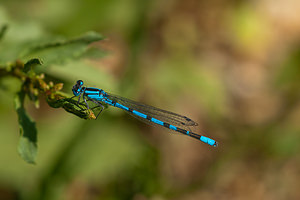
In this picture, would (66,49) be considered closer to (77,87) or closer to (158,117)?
(77,87)

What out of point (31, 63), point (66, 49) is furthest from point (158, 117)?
point (31, 63)

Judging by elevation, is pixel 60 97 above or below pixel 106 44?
below

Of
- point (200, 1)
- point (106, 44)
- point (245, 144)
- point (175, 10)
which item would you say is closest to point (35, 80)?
point (245, 144)

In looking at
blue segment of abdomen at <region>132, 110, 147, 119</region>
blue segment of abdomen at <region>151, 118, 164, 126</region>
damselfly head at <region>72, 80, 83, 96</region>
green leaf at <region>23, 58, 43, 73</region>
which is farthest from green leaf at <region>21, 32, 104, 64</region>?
blue segment of abdomen at <region>151, 118, 164, 126</region>

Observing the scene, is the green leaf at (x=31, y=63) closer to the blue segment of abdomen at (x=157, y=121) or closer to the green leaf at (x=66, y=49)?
the green leaf at (x=66, y=49)

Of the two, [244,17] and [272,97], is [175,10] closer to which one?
[244,17]

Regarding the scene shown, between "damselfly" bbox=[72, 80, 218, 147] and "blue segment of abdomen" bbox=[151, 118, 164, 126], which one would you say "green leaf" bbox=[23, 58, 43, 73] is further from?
"blue segment of abdomen" bbox=[151, 118, 164, 126]
